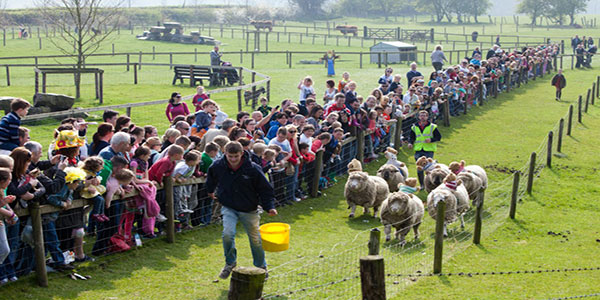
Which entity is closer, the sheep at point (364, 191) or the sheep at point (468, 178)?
the sheep at point (364, 191)

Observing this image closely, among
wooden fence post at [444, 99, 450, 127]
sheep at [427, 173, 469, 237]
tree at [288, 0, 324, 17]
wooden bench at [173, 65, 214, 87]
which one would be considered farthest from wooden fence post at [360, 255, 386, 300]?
tree at [288, 0, 324, 17]

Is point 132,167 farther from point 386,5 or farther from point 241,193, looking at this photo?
point 386,5

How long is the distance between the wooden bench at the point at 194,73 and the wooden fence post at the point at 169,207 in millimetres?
22712

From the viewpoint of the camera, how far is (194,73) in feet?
111

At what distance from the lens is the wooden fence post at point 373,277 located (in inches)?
279

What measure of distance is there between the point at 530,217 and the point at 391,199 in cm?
437

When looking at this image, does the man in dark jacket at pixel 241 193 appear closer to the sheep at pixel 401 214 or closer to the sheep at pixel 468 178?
the sheep at pixel 401 214

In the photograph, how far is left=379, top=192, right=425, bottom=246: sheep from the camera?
1208 centimetres

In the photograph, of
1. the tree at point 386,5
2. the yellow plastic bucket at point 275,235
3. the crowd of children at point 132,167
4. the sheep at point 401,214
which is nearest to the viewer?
the crowd of children at point 132,167

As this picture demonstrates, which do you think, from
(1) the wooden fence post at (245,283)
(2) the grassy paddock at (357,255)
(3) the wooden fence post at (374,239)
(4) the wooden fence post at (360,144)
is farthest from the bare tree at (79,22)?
(1) the wooden fence post at (245,283)

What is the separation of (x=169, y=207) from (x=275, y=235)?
2.31m

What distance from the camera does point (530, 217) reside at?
14.9 metres

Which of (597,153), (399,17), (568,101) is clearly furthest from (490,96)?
(399,17)

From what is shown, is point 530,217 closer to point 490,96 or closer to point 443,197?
point 443,197
